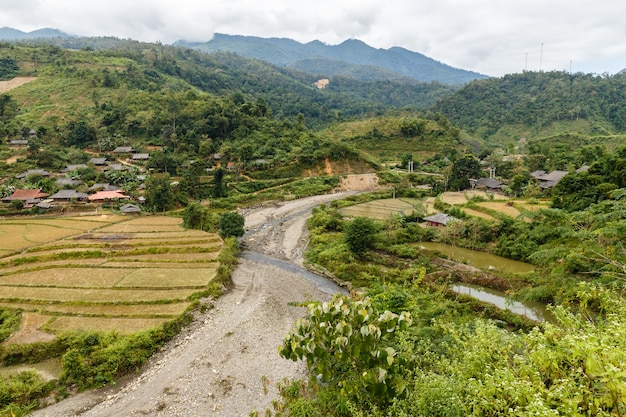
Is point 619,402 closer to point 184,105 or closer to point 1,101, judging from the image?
point 184,105

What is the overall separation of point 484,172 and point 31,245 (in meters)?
58.8

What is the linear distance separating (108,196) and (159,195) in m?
6.43

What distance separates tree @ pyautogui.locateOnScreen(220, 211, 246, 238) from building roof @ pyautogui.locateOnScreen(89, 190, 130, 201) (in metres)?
17.5

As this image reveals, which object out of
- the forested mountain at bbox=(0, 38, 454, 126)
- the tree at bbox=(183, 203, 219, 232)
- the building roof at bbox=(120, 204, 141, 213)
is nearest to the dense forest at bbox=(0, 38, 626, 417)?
the tree at bbox=(183, 203, 219, 232)

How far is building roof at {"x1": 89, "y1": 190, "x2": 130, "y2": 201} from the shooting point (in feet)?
140

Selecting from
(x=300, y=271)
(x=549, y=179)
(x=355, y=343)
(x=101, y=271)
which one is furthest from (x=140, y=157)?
(x=549, y=179)

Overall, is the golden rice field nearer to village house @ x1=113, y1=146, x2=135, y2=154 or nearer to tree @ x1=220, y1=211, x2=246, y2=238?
tree @ x1=220, y1=211, x2=246, y2=238

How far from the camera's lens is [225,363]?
17.3 m

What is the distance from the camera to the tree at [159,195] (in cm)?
4228

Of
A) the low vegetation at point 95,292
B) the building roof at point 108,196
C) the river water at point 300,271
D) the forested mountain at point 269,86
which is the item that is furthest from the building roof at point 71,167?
the forested mountain at point 269,86

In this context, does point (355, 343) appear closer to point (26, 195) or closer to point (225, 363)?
point (225, 363)

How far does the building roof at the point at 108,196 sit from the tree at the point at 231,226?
17.5 meters

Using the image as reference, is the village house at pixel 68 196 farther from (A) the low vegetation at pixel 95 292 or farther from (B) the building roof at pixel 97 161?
(B) the building roof at pixel 97 161

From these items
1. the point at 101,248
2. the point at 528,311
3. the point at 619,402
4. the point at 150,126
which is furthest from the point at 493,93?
the point at 619,402
